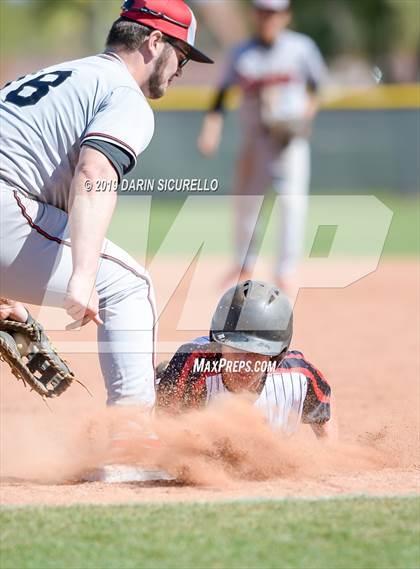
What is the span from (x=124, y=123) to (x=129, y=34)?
655 mm

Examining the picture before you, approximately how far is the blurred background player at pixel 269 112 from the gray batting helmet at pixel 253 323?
6173mm

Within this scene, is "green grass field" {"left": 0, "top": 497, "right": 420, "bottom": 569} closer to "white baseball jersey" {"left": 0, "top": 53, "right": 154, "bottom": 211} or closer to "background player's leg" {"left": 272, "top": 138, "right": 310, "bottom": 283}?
"white baseball jersey" {"left": 0, "top": 53, "right": 154, "bottom": 211}

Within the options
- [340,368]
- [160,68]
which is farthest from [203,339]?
[340,368]

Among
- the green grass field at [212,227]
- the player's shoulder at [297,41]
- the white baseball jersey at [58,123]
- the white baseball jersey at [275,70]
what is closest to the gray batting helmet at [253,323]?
the white baseball jersey at [58,123]

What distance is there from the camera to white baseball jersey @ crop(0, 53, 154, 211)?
4750 millimetres

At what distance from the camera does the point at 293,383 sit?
547 centimetres

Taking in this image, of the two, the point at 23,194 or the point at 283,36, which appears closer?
the point at 23,194

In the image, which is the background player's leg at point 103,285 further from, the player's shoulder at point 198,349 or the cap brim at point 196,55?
the cap brim at point 196,55

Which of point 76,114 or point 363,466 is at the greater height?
point 76,114

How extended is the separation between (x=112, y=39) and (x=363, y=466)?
252 cm

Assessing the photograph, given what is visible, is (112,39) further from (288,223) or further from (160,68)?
(288,223)

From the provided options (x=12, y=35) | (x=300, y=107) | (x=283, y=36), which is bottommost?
(x=300, y=107)

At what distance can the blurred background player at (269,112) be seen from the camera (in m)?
12.0

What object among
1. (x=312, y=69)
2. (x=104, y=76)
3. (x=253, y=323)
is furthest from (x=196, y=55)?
(x=312, y=69)
